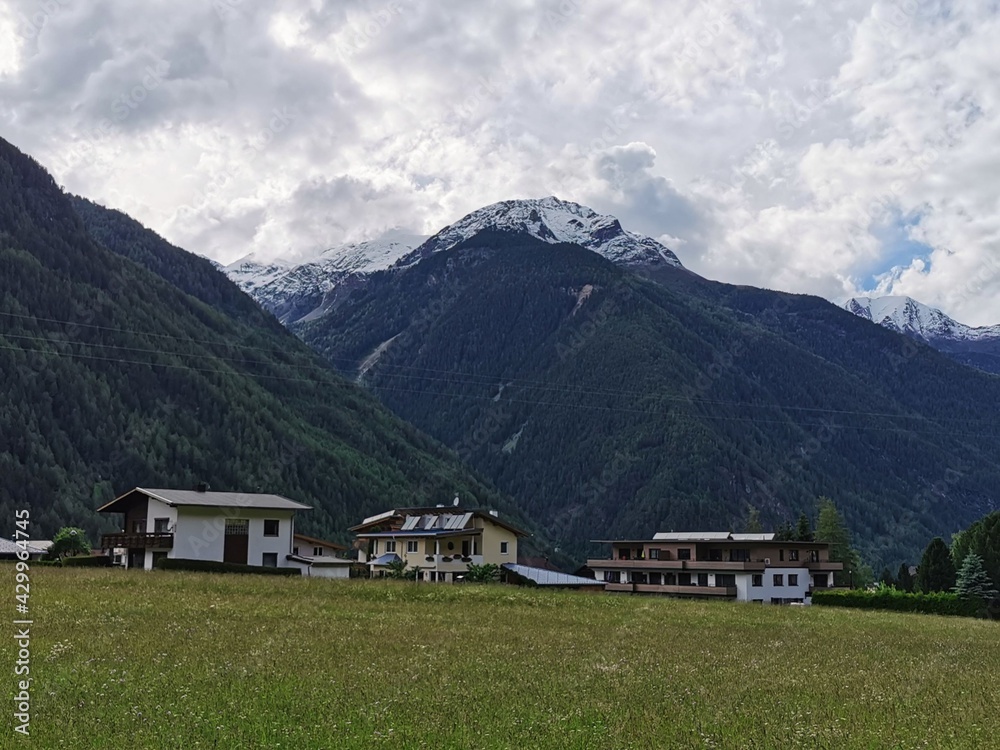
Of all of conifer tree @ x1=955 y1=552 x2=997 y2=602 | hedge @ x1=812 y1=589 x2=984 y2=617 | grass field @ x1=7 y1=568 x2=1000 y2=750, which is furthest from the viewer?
conifer tree @ x1=955 y1=552 x2=997 y2=602

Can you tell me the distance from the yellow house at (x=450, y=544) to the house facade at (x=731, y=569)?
64.4 ft

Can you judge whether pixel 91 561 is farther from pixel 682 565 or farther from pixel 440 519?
pixel 682 565

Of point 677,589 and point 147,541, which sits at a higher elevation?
point 147,541

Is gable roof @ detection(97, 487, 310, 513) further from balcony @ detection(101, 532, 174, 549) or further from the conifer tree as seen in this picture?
the conifer tree

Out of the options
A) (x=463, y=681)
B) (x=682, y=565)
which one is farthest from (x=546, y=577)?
(x=463, y=681)

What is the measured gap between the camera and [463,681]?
2234 centimetres

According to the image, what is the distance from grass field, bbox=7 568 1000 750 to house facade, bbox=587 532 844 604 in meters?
66.8

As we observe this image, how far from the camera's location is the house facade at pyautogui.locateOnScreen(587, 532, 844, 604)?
4230 inches

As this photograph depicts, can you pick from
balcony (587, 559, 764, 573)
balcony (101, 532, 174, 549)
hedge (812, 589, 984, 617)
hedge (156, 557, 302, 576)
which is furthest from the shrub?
balcony (587, 559, 764, 573)

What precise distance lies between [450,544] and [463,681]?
74719 millimetres

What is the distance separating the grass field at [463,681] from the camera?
1677cm

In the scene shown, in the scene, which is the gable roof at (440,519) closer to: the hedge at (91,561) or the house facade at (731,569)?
the house facade at (731,569)

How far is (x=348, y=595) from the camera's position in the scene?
49188 millimetres

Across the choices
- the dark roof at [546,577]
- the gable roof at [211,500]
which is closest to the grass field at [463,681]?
the gable roof at [211,500]
